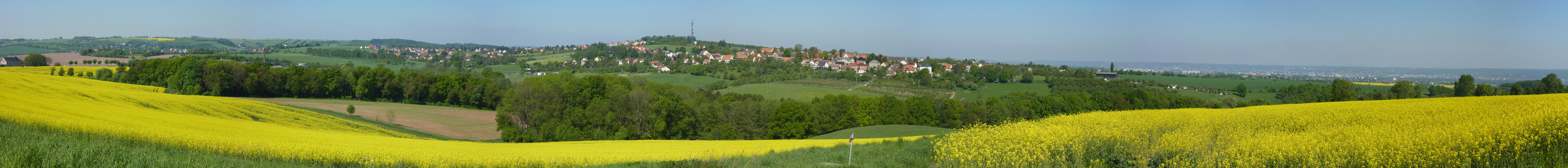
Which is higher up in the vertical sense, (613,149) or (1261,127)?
(1261,127)

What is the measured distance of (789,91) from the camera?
77938mm

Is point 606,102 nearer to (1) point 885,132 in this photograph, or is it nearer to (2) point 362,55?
(1) point 885,132

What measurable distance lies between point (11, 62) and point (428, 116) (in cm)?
4768

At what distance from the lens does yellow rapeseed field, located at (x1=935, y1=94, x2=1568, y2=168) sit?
8.30 meters

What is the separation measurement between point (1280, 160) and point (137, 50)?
14180 cm

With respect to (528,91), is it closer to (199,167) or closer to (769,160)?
(769,160)

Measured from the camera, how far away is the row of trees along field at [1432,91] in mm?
32719

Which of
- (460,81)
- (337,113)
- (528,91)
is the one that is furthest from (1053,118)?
(460,81)

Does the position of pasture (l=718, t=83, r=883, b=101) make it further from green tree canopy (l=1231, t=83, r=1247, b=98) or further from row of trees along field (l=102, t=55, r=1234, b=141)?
green tree canopy (l=1231, t=83, r=1247, b=98)

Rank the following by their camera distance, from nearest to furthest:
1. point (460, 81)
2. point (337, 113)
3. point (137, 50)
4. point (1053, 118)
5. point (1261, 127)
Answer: point (1261, 127), point (1053, 118), point (337, 113), point (460, 81), point (137, 50)

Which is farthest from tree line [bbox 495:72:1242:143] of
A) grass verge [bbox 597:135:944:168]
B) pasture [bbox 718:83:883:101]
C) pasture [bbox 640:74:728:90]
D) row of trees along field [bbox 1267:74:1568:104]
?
pasture [bbox 640:74:728:90]

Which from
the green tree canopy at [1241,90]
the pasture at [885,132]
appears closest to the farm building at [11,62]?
the pasture at [885,132]

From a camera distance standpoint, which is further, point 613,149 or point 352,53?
point 352,53

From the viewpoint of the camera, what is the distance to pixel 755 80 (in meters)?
93.6
